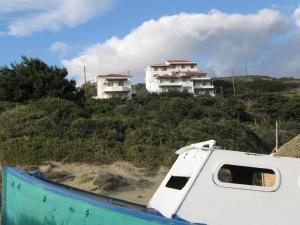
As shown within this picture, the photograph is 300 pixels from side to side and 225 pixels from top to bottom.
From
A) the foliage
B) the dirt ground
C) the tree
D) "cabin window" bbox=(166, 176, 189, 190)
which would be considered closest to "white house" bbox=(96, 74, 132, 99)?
the tree

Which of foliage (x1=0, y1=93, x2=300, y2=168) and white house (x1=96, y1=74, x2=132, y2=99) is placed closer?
foliage (x1=0, y1=93, x2=300, y2=168)

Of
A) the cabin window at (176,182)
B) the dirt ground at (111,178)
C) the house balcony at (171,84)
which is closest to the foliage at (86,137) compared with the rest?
the dirt ground at (111,178)

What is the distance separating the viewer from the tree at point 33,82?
31094 mm

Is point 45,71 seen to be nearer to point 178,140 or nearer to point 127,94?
point 178,140

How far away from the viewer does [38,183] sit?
814cm

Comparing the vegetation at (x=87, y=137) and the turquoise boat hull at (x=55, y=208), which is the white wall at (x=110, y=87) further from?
the turquoise boat hull at (x=55, y=208)

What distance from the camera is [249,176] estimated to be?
273 inches

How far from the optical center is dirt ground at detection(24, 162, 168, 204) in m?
15.1

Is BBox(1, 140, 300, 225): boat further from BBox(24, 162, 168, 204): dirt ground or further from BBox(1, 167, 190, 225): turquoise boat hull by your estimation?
BBox(24, 162, 168, 204): dirt ground

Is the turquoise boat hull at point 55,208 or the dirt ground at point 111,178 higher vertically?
the turquoise boat hull at point 55,208

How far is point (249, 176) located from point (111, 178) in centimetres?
893

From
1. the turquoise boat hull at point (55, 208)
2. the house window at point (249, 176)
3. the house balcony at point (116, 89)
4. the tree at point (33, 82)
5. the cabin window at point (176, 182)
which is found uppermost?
the house balcony at point (116, 89)

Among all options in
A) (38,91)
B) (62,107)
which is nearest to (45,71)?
(38,91)

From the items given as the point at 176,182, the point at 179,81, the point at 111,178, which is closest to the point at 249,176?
the point at 176,182
